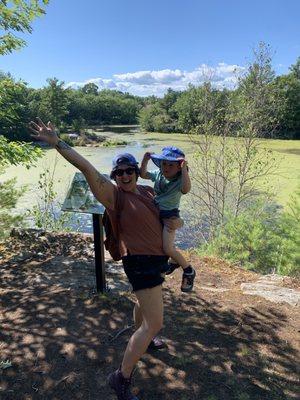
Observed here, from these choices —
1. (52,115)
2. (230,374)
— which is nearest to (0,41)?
(230,374)

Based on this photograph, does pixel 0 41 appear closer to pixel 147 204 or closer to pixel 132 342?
pixel 147 204

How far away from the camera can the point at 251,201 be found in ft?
36.7

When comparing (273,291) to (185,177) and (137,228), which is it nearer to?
(185,177)

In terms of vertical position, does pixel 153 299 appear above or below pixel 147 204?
below

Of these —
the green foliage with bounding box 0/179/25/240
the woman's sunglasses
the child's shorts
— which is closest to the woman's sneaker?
the child's shorts

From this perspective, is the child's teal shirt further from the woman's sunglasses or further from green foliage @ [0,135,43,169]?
green foliage @ [0,135,43,169]

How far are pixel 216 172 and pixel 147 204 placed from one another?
27.2ft

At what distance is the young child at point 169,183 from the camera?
224 centimetres

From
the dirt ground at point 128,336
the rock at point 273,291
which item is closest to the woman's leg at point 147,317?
the dirt ground at point 128,336

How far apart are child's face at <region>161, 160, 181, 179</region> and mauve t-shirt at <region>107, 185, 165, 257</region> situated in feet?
1.21

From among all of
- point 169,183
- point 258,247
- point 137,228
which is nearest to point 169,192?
point 169,183

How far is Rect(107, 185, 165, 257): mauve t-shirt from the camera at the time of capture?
6.36ft

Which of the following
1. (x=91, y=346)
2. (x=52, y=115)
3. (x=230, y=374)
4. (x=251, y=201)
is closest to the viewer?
(x=230, y=374)

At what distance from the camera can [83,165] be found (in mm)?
1850
